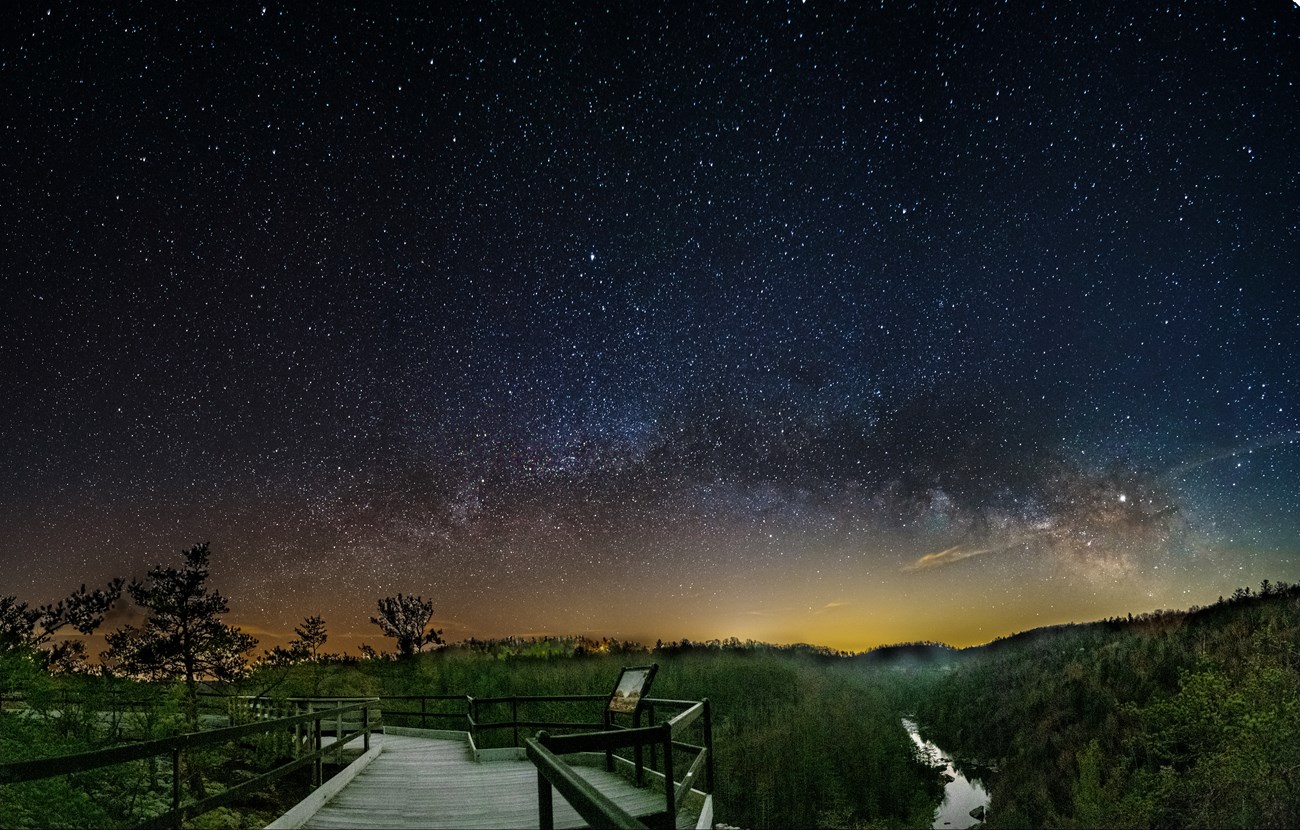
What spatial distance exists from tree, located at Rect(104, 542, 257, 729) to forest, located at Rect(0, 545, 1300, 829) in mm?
49

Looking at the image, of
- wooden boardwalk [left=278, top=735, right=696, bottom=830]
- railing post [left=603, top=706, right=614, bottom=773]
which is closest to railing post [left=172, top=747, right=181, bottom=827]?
wooden boardwalk [left=278, top=735, right=696, bottom=830]

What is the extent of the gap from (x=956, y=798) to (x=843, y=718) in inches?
167

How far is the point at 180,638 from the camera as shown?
21.1 metres

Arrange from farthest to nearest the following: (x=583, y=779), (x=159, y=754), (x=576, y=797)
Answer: (x=159, y=754) < (x=583, y=779) < (x=576, y=797)

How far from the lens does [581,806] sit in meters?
2.47

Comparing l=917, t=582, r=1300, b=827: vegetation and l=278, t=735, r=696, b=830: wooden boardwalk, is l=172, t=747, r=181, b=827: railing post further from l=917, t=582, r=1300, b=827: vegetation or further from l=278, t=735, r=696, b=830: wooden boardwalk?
l=917, t=582, r=1300, b=827: vegetation

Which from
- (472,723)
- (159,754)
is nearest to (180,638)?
(472,723)

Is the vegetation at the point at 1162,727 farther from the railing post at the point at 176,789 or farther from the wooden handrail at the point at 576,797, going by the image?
the railing post at the point at 176,789

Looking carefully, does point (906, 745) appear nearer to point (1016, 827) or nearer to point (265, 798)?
point (1016, 827)

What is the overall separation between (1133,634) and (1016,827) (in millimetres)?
11798

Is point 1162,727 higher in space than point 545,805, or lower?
lower

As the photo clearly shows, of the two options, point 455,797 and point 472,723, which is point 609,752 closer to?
point 455,797

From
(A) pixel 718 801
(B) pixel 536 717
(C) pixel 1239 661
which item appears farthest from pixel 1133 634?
(B) pixel 536 717

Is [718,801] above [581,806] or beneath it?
beneath
